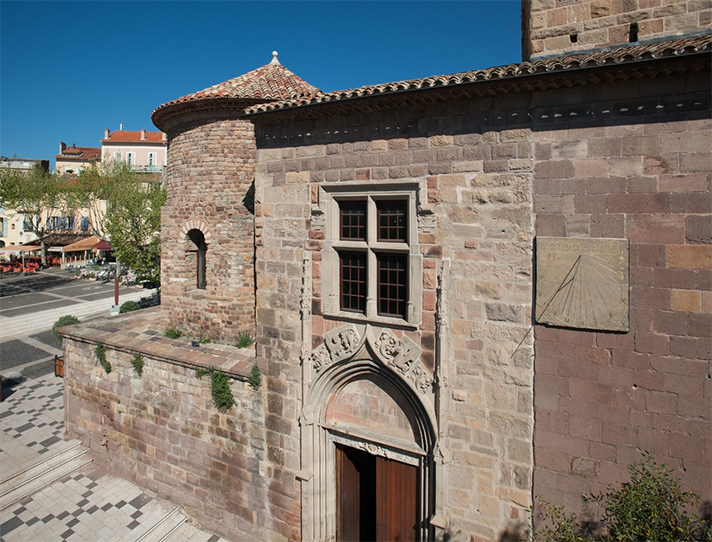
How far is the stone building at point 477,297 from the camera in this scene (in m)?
5.36

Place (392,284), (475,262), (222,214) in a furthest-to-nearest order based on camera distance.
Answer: (222,214), (392,284), (475,262)

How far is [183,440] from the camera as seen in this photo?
30.9 feet

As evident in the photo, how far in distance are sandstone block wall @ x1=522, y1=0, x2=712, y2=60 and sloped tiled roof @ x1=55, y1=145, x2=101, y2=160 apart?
68.0 metres

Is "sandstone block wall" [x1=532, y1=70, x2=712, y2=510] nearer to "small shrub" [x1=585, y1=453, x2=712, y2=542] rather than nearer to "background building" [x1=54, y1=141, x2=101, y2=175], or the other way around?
"small shrub" [x1=585, y1=453, x2=712, y2=542]

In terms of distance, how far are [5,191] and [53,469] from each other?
35570 mm

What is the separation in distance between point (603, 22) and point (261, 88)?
23.4 ft

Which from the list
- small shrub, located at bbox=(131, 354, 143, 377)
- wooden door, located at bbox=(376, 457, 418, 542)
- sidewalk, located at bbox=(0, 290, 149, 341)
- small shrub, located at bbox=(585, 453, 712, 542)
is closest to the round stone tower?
small shrub, located at bbox=(131, 354, 143, 377)

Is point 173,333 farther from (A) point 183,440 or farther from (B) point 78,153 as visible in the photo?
(B) point 78,153

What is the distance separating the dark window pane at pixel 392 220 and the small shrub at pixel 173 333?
6709mm

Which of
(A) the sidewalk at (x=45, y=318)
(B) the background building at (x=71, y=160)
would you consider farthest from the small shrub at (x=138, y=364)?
(B) the background building at (x=71, y=160)

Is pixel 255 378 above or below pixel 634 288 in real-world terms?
below

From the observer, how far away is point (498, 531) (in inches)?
247

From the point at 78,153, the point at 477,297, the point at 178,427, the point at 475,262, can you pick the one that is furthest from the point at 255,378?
the point at 78,153

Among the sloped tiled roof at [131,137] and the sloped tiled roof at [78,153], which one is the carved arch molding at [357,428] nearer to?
the sloped tiled roof at [131,137]
